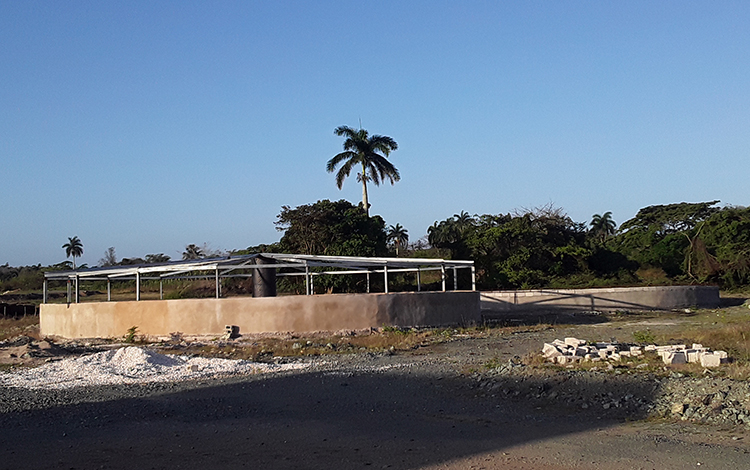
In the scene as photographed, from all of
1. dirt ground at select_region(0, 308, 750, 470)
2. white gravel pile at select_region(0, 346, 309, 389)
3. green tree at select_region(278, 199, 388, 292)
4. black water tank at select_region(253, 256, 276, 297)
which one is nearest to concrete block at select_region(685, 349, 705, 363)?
dirt ground at select_region(0, 308, 750, 470)

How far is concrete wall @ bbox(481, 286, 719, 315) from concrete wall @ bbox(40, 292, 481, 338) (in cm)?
858

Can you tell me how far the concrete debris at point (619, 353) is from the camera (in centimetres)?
1246

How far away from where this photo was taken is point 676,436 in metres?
8.13

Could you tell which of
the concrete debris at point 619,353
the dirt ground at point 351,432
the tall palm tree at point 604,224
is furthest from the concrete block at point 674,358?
the tall palm tree at point 604,224

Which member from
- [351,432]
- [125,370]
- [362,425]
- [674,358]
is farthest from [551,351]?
[125,370]

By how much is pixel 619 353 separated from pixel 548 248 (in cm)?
2666

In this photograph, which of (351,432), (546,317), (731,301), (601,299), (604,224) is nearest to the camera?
(351,432)

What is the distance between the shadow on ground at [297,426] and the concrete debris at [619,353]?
86.5 inches

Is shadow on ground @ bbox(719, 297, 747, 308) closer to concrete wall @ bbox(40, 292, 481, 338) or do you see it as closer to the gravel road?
concrete wall @ bbox(40, 292, 481, 338)

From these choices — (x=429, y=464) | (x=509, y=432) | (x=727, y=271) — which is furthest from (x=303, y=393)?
(x=727, y=271)

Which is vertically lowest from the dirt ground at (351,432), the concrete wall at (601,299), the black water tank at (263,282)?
the dirt ground at (351,432)

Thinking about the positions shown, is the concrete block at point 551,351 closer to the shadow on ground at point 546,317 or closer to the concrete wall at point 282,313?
the concrete wall at point 282,313

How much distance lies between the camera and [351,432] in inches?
353

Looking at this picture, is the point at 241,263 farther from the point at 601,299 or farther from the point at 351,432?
the point at 351,432
